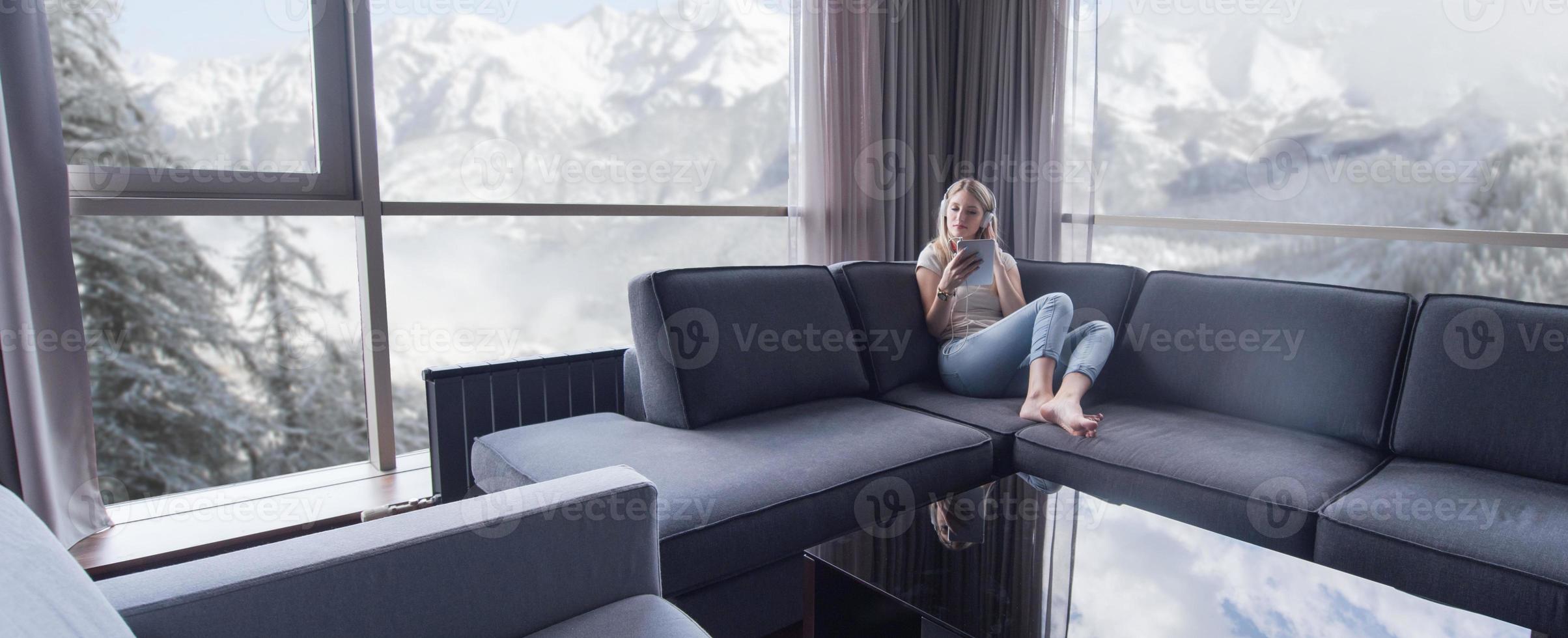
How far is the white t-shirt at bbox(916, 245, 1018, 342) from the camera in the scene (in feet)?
8.43

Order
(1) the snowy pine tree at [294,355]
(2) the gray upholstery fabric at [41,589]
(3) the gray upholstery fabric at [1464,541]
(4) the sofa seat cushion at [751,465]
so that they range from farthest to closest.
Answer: (1) the snowy pine tree at [294,355] < (4) the sofa seat cushion at [751,465] < (3) the gray upholstery fabric at [1464,541] < (2) the gray upholstery fabric at [41,589]

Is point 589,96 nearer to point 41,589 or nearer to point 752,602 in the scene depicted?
point 752,602

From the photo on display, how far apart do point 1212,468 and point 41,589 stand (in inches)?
74.5

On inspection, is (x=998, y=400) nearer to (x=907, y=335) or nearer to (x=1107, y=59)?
(x=907, y=335)

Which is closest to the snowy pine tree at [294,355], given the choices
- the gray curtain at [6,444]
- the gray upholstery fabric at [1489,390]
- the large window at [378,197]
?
the large window at [378,197]

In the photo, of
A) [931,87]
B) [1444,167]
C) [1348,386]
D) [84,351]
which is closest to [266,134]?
[84,351]

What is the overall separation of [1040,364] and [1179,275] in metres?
0.60

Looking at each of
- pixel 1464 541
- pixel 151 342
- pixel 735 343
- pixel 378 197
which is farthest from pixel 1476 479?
pixel 151 342

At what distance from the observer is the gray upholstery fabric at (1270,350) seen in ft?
6.56

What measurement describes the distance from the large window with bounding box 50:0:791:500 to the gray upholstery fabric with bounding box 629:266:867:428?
40.1 inches

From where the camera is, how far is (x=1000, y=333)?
2363 millimetres

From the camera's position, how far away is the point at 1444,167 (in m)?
3.92

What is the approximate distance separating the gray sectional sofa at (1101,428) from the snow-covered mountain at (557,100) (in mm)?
1606

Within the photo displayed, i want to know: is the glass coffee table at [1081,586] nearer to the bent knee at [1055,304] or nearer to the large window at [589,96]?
the bent knee at [1055,304]
